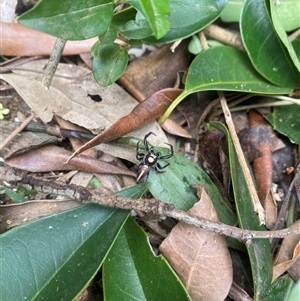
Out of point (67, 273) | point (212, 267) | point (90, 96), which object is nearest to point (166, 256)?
point (212, 267)

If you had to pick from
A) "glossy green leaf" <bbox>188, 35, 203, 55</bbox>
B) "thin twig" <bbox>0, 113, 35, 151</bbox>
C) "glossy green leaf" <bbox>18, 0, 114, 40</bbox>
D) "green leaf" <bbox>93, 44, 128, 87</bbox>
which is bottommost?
"glossy green leaf" <bbox>188, 35, 203, 55</bbox>

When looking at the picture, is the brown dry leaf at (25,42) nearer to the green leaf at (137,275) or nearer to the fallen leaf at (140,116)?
the fallen leaf at (140,116)

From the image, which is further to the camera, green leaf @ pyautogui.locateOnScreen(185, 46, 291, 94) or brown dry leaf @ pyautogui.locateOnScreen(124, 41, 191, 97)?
brown dry leaf @ pyautogui.locateOnScreen(124, 41, 191, 97)

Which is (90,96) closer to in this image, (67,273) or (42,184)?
(42,184)

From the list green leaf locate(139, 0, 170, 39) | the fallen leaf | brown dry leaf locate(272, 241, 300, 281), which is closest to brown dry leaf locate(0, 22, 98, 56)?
the fallen leaf

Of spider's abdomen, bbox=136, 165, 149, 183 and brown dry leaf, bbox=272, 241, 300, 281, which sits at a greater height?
spider's abdomen, bbox=136, 165, 149, 183

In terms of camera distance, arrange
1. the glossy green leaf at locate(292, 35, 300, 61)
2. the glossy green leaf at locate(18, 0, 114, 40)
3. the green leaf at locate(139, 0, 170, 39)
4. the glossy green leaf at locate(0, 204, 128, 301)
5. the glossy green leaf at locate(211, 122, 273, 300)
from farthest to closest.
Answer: the glossy green leaf at locate(292, 35, 300, 61)
the glossy green leaf at locate(211, 122, 273, 300)
the glossy green leaf at locate(0, 204, 128, 301)
the glossy green leaf at locate(18, 0, 114, 40)
the green leaf at locate(139, 0, 170, 39)

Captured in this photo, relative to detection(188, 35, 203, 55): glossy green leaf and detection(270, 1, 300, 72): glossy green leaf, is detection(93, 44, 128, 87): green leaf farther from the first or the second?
detection(270, 1, 300, 72): glossy green leaf
